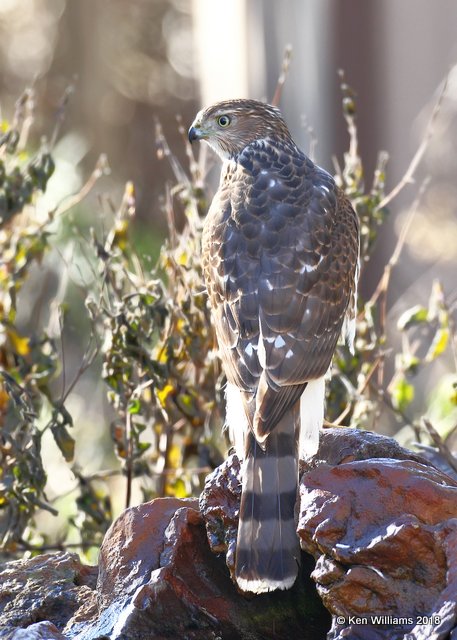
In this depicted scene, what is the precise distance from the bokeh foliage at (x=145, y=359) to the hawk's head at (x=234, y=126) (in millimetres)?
115

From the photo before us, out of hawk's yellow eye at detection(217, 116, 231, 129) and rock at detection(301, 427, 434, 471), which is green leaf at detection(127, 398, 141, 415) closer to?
rock at detection(301, 427, 434, 471)

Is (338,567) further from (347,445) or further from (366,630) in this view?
(347,445)

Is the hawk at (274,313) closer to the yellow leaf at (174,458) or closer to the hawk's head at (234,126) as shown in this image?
the hawk's head at (234,126)

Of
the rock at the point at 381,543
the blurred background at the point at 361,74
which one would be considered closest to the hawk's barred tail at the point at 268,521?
the rock at the point at 381,543

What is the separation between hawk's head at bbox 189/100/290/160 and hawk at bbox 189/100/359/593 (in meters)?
0.05

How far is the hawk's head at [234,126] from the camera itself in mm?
4516

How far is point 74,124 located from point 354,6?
475cm

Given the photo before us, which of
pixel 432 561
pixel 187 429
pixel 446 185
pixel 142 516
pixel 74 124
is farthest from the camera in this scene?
pixel 74 124

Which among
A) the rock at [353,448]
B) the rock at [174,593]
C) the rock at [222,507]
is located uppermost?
the rock at [353,448]

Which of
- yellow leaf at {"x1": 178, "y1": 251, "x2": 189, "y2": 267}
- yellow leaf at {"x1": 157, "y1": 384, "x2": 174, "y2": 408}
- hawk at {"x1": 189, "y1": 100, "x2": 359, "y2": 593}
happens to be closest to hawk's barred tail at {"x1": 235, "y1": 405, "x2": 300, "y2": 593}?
hawk at {"x1": 189, "y1": 100, "x2": 359, "y2": 593}

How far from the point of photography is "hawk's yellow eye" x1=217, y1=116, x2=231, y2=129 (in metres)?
4.54

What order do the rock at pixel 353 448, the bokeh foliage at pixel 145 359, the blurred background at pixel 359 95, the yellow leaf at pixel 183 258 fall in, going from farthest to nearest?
the blurred background at pixel 359 95 → the yellow leaf at pixel 183 258 → the bokeh foliage at pixel 145 359 → the rock at pixel 353 448

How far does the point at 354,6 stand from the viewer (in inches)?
372

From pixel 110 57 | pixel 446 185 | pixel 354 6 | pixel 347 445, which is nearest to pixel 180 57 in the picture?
pixel 110 57
